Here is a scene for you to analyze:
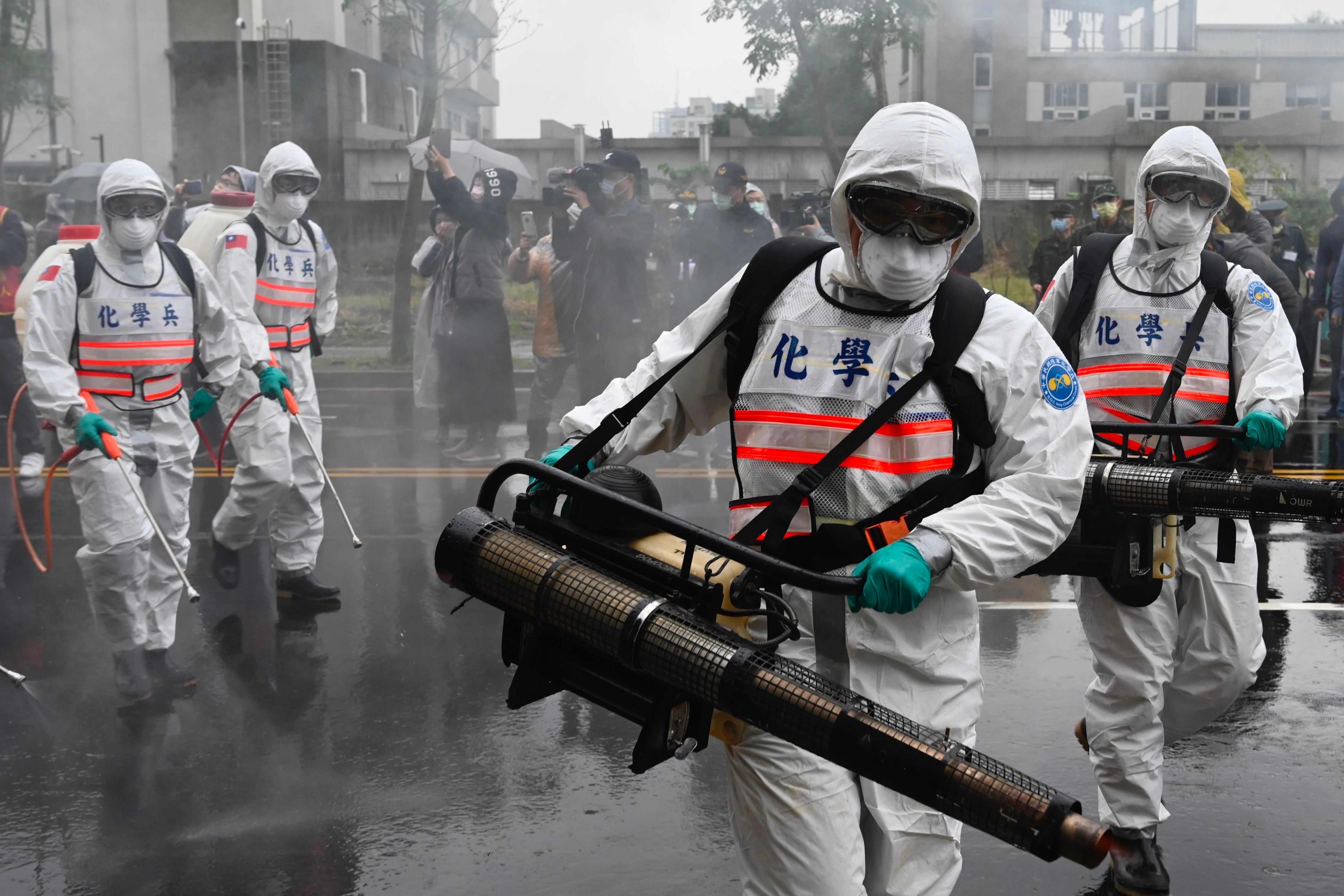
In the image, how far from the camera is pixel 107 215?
540 cm

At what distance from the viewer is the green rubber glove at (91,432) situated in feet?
16.3

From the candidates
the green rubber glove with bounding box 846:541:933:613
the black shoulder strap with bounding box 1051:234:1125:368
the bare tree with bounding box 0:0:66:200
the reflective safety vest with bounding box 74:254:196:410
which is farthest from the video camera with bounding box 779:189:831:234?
the bare tree with bounding box 0:0:66:200

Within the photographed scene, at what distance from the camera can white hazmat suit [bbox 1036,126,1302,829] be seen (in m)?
3.75

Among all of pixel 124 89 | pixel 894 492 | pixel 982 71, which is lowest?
pixel 894 492

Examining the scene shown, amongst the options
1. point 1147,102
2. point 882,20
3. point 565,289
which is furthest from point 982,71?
point 565,289

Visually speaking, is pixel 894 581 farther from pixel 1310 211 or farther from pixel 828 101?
pixel 828 101

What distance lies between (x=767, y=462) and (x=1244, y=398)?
1855mm

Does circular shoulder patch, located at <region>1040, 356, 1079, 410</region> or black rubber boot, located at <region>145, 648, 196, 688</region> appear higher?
circular shoulder patch, located at <region>1040, 356, 1079, 410</region>

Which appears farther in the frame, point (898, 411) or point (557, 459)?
point (557, 459)

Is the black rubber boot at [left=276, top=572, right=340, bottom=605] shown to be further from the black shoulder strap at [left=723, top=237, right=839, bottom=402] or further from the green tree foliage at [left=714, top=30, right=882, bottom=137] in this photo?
the green tree foliage at [left=714, top=30, right=882, bottom=137]

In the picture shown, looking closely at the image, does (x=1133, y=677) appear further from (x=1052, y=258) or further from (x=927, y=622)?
(x=1052, y=258)

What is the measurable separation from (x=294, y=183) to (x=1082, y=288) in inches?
158

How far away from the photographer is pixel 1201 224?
13.1 feet

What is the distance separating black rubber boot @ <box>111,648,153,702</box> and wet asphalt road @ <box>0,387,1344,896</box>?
104mm
